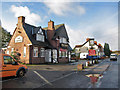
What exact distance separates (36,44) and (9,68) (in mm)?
12743

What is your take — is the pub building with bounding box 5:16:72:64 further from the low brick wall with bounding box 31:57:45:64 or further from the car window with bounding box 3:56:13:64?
the car window with bounding box 3:56:13:64

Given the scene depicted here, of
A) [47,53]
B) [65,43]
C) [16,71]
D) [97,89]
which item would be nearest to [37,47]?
[47,53]

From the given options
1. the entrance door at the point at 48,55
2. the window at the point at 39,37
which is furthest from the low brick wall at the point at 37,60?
the window at the point at 39,37

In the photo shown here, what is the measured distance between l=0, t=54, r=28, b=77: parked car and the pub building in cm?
1085

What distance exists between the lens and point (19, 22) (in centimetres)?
2192

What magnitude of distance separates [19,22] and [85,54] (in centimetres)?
4005

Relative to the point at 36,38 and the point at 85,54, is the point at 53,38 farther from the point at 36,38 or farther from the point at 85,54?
the point at 85,54

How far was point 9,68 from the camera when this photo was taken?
799 centimetres

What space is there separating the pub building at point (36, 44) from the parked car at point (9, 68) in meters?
10.8

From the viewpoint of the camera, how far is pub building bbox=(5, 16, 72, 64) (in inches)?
796

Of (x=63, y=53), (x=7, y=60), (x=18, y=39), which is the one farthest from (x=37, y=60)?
(x=7, y=60)

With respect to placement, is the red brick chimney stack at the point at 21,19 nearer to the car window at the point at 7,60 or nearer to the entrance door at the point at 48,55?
the entrance door at the point at 48,55

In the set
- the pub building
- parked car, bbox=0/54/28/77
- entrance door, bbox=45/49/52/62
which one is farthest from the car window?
entrance door, bbox=45/49/52/62

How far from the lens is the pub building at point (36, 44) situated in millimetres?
20219
